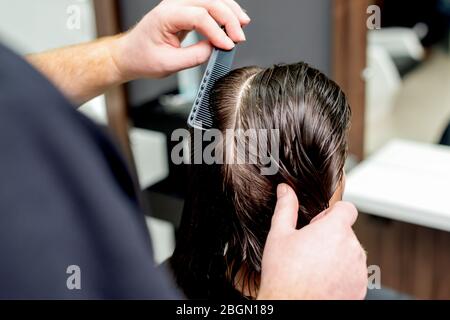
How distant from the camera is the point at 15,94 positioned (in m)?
0.33

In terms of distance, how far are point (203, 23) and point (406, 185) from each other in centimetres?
110

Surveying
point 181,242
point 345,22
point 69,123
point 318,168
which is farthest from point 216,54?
point 345,22

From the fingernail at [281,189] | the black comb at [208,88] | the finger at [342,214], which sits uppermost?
the black comb at [208,88]

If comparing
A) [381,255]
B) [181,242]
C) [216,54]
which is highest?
[216,54]

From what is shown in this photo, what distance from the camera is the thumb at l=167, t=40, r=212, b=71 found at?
40.7 inches

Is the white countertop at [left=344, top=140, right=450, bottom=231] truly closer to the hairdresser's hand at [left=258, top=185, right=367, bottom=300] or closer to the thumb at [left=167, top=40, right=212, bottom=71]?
the thumb at [left=167, top=40, right=212, bottom=71]

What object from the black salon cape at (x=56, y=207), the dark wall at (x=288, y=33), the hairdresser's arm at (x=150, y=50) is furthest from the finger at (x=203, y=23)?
the dark wall at (x=288, y=33)

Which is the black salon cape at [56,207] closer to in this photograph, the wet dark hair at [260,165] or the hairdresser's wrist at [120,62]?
the wet dark hair at [260,165]

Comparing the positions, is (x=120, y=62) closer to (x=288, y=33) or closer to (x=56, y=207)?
(x=56, y=207)

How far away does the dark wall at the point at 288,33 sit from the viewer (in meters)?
2.10

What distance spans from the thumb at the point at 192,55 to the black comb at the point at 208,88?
0.10ft
